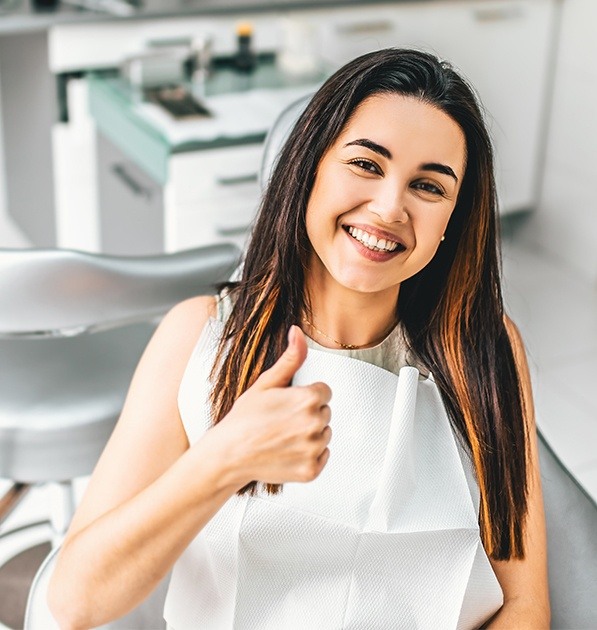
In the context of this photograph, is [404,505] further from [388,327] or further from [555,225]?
[555,225]

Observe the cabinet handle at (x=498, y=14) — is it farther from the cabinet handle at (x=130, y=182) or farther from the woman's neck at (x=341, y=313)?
the woman's neck at (x=341, y=313)

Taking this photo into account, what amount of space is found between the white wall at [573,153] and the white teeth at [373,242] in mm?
2278

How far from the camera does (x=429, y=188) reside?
1071 mm

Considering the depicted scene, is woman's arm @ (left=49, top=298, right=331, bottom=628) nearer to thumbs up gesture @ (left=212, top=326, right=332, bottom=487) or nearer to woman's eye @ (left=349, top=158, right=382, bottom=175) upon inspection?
thumbs up gesture @ (left=212, top=326, right=332, bottom=487)

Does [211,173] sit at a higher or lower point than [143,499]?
lower

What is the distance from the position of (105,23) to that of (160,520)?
1.79 meters

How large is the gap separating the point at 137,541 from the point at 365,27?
2143mm

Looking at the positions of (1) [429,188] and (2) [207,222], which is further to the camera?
(2) [207,222]

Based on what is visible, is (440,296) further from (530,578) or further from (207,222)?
(207,222)

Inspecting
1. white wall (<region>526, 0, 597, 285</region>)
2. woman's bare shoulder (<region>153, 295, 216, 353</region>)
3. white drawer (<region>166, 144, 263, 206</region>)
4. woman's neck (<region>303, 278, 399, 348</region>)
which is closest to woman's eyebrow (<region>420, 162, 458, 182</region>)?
woman's neck (<region>303, 278, 399, 348</region>)

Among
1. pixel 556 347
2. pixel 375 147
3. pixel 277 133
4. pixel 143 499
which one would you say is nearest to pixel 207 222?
pixel 277 133

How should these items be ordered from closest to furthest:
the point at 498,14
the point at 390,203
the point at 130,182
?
the point at 390,203 < the point at 130,182 < the point at 498,14

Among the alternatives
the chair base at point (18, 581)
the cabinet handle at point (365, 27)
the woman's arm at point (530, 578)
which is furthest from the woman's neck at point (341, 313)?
the cabinet handle at point (365, 27)

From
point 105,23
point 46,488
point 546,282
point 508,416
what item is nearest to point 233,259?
point 508,416
